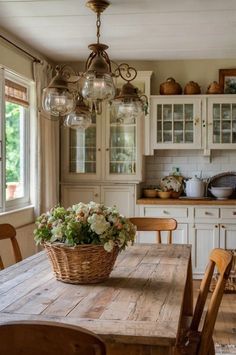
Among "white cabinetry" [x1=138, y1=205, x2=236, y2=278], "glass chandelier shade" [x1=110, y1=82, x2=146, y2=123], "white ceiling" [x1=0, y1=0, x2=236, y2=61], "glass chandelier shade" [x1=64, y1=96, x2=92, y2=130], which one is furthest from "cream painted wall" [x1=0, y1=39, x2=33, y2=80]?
"white cabinetry" [x1=138, y1=205, x2=236, y2=278]

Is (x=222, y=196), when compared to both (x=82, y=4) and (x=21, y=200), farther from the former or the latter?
(x=82, y=4)

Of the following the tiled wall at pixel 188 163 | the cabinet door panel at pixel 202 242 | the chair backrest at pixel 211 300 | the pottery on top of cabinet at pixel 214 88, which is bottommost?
the cabinet door panel at pixel 202 242

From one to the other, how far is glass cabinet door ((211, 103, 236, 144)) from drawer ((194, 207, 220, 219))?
761mm

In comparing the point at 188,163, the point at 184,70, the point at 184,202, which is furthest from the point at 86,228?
the point at 184,70

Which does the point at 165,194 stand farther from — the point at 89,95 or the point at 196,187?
the point at 89,95

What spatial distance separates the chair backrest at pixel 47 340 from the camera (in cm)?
117

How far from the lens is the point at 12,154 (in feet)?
15.2

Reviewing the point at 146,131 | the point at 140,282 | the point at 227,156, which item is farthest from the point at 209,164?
the point at 140,282

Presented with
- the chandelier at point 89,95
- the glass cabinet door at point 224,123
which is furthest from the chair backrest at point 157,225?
the glass cabinet door at point 224,123

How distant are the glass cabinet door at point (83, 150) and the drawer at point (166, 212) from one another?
78 cm

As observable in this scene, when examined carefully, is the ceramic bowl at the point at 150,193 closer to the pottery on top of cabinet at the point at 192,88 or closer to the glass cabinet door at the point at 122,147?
the glass cabinet door at the point at 122,147

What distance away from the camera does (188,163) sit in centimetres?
563

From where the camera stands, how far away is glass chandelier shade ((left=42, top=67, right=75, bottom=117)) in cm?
273

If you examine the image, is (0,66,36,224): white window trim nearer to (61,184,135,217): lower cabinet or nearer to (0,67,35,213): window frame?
(0,67,35,213): window frame
